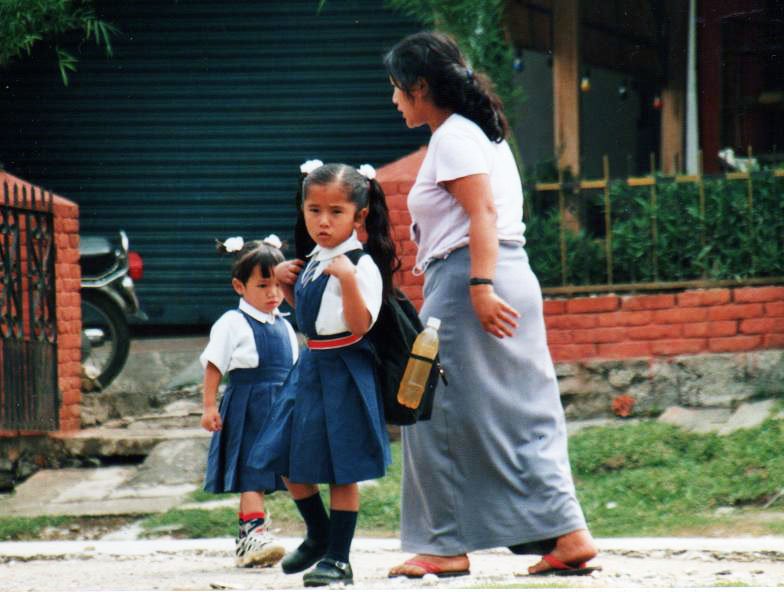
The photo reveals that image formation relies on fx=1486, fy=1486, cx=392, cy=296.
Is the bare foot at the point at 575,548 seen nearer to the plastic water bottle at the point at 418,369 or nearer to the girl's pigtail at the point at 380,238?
the plastic water bottle at the point at 418,369

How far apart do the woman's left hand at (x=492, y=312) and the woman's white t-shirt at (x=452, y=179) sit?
0.26 meters

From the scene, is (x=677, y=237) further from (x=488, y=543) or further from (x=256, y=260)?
(x=488, y=543)

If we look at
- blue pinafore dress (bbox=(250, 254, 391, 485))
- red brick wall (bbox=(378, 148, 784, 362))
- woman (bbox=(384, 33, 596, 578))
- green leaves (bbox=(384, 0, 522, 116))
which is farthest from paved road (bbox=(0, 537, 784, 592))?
green leaves (bbox=(384, 0, 522, 116))

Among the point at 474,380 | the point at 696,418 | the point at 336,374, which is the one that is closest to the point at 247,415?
the point at 336,374

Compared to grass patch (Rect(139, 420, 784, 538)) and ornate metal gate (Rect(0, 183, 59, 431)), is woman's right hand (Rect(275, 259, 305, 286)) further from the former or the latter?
ornate metal gate (Rect(0, 183, 59, 431))

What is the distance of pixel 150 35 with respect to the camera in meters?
12.2

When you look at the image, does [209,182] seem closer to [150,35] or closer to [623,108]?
[150,35]

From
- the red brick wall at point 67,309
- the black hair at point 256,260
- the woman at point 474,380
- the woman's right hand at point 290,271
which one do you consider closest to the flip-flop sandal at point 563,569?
the woman at point 474,380

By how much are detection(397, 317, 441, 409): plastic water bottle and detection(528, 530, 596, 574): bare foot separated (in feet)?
2.15

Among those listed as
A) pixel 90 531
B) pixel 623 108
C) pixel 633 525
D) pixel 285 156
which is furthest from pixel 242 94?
pixel 633 525

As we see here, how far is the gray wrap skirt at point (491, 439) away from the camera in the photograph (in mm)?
4793

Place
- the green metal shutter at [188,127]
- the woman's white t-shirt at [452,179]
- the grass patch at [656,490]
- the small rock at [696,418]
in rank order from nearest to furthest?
1. the woman's white t-shirt at [452,179]
2. the grass patch at [656,490]
3. the small rock at [696,418]
4. the green metal shutter at [188,127]

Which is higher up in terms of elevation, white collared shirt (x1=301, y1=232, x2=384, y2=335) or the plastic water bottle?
white collared shirt (x1=301, y1=232, x2=384, y2=335)

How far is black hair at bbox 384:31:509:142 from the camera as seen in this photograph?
4844 mm
